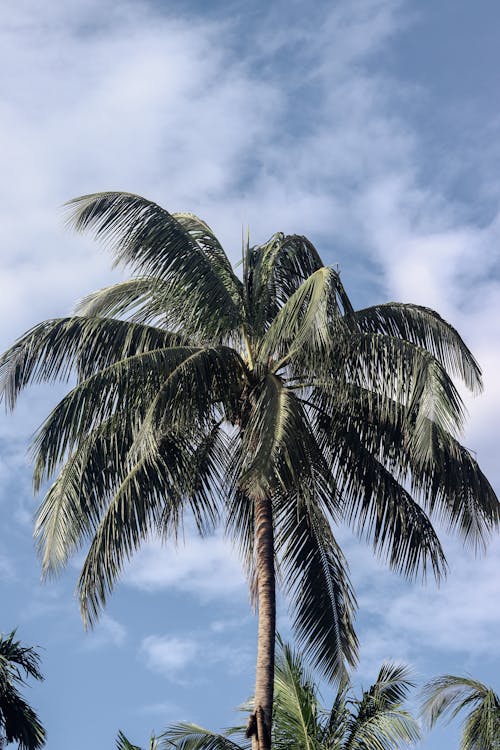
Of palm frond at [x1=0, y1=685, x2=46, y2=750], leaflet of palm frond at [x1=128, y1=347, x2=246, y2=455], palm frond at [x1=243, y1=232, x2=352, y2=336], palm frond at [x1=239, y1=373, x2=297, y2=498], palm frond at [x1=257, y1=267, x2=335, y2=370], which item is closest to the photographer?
palm frond at [x1=239, y1=373, x2=297, y2=498]

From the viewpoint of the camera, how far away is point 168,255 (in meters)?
14.6

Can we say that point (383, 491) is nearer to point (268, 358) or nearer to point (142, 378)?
point (268, 358)

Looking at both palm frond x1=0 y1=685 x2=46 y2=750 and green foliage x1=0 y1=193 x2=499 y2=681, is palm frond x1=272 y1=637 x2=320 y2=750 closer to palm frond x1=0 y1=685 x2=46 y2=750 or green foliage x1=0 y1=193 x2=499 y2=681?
green foliage x1=0 y1=193 x2=499 y2=681

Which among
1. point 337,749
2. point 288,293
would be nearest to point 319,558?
point 337,749

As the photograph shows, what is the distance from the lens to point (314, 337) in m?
12.8

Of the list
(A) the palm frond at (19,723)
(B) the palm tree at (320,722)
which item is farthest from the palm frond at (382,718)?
(A) the palm frond at (19,723)

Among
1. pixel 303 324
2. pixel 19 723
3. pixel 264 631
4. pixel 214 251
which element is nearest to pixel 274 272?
pixel 214 251

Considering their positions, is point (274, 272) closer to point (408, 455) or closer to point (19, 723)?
point (408, 455)

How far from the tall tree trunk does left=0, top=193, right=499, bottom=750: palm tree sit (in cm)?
2

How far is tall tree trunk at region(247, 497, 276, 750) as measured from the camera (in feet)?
41.3

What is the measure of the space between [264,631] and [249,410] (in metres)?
2.78

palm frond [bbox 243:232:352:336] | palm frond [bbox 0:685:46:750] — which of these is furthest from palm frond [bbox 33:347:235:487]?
palm frond [bbox 0:685:46:750]

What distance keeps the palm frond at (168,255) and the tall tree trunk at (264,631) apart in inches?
93.4

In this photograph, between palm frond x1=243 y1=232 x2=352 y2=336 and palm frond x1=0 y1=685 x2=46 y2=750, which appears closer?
palm frond x1=243 y1=232 x2=352 y2=336
